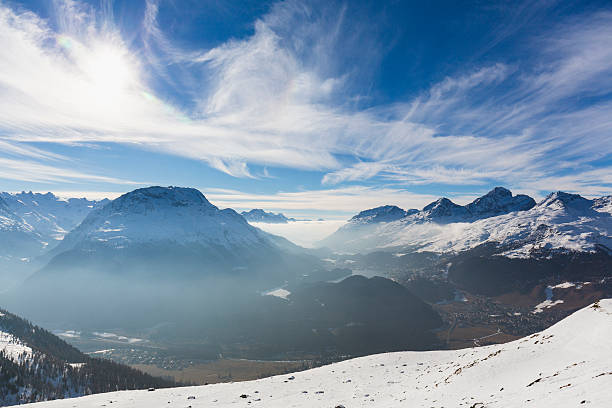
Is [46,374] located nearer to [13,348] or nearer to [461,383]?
[13,348]

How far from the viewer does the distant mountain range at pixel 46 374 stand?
112812mm

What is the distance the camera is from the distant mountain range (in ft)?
370

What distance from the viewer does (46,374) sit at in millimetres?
128250

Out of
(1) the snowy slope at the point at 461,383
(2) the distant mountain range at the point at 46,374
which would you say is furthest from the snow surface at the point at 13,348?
(1) the snowy slope at the point at 461,383

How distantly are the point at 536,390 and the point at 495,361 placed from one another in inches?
559

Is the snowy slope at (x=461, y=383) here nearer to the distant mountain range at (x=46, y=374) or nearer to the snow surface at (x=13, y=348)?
the distant mountain range at (x=46, y=374)

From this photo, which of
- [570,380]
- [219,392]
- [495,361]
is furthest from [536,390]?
[219,392]

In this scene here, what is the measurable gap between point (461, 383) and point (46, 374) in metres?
173

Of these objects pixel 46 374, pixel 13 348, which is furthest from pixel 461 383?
pixel 13 348

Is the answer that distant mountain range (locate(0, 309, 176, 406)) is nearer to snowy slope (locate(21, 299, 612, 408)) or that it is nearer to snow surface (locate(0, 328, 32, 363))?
snow surface (locate(0, 328, 32, 363))

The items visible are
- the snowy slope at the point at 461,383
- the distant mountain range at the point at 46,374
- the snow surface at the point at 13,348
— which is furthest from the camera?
the snow surface at the point at 13,348

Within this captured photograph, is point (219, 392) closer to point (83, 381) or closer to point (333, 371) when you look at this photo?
point (333, 371)

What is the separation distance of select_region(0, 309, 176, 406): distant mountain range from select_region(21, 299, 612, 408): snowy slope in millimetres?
111600

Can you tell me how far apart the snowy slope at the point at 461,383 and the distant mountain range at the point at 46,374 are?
366 ft
